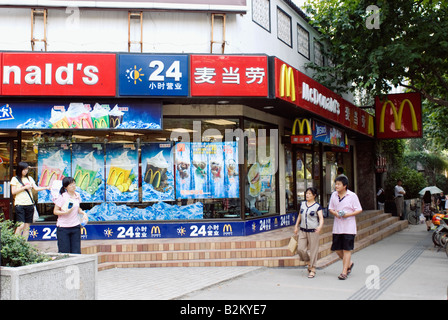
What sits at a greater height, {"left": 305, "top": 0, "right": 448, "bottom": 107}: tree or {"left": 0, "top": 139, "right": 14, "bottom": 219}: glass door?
{"left": 305, "top": 0, "right": 448, "bottom": 107}: tree

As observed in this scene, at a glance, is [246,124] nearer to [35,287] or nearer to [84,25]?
[84,25]

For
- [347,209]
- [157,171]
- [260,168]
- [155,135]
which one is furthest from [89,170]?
[347,209]

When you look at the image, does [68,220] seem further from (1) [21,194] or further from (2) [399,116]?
(2) [399,116]

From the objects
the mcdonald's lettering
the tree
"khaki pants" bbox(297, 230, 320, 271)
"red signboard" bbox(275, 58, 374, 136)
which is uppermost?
the tree

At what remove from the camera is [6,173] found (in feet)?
34.6

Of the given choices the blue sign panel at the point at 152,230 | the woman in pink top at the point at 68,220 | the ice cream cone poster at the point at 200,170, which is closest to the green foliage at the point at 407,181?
the blue sign panel at the point at 152,230

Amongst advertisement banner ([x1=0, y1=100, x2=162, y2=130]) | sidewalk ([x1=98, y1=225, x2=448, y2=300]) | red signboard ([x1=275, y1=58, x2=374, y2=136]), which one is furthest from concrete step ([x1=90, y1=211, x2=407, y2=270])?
red signboard ([x1=275, y1=58, x2=374, y2=136])

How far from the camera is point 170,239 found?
10.1 meters

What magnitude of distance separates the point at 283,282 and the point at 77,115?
563 cm

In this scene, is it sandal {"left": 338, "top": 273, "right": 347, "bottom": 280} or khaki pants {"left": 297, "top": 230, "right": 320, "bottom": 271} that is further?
khaki pants {"left": 297, "top": 230, "right": 320, "bottom": 271}

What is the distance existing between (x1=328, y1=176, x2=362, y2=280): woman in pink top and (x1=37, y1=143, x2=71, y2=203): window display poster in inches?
244

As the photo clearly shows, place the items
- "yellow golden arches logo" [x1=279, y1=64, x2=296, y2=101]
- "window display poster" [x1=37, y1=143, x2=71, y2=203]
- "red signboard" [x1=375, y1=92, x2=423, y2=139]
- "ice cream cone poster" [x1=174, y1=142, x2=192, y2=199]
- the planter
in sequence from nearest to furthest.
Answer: the planter, "yellow golden arches logo" [x1=279, y1=64, x2=296, y2=101], "window display poster" [x1=37, y1=143, x2=71, y2=203], "ice cream cone poster" [x1=174, y1=142, x2=192, y2=199], "red signboard" [x1=375, y1=92, x2=423, y2=139]

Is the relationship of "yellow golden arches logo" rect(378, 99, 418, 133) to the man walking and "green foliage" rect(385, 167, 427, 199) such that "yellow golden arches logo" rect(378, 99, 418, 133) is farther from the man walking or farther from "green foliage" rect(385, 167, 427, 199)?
"green foliage" rect(385, 167, 427, 199)

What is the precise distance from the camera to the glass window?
11164 mm
